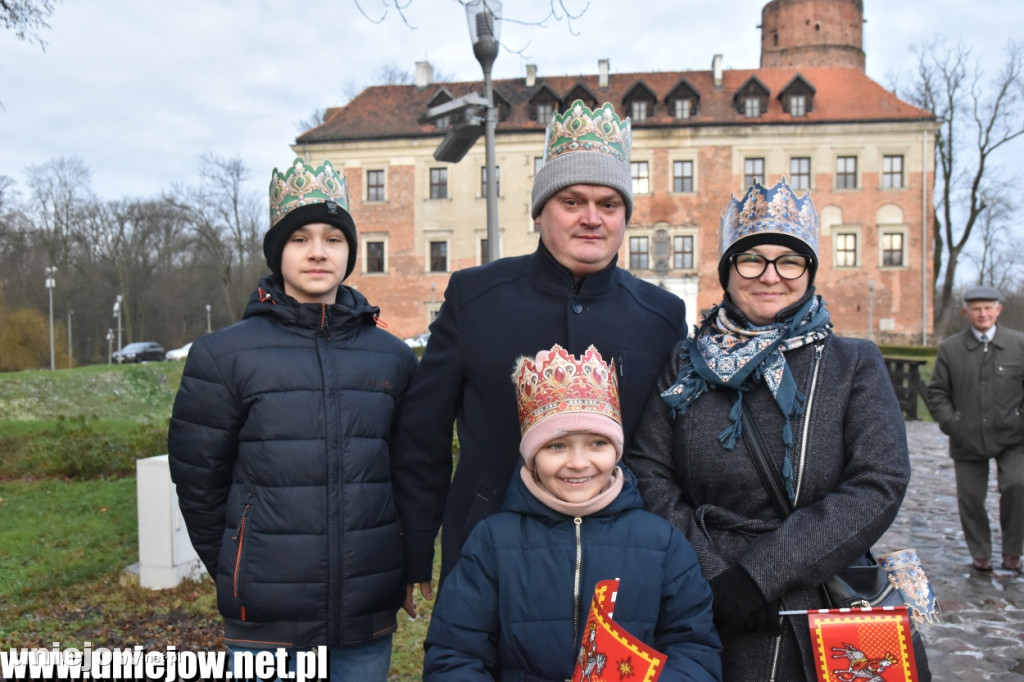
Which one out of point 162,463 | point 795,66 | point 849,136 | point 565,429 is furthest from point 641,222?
point 565,429

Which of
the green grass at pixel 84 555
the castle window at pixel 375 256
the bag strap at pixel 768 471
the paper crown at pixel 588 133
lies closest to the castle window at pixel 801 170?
the castle window at pixel 375 256

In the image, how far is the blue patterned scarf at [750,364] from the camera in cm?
230

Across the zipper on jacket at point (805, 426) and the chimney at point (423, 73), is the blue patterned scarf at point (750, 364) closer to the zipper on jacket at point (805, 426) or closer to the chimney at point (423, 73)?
the zipper on jacket at point (805, 426)

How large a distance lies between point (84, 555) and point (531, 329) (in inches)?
214

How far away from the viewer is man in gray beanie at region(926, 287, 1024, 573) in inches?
254

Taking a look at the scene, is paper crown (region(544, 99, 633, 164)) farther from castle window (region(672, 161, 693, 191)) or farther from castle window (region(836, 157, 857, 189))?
castle window (region(836, 157, 857, 189))

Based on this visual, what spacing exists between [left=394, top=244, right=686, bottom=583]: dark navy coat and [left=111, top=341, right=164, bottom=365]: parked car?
46.0m

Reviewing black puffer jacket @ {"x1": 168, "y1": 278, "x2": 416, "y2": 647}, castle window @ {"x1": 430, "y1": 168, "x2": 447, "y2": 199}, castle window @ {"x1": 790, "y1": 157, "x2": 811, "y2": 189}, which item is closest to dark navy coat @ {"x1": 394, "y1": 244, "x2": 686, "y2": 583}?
black puffer jacket @ {"x1": 168, "y1": 278, "x2": 416, "y2": 647}

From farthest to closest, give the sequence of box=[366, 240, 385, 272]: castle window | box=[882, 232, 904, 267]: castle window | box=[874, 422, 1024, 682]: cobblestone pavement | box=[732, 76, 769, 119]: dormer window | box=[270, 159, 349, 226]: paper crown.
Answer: box=[366, 240, 385, 272]: castle window
box=[732, 76, 769, 119]: dormer window
box=[882, 232, 904, 267]: castle window
box=[874, 422, 1024, 682]: cobblestone pavement
box=[270, 159, 349, 226]: paper crown

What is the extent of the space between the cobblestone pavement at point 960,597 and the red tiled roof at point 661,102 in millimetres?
32797

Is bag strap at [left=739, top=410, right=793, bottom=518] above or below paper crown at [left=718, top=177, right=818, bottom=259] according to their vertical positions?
below

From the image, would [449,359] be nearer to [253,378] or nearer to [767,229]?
[253,378]

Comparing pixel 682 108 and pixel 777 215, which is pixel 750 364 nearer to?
pixel 777 215

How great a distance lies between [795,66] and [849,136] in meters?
7.74
